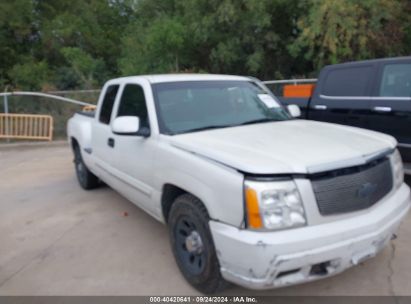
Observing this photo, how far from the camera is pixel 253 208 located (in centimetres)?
249

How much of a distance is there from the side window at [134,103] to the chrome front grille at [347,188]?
1.85 m

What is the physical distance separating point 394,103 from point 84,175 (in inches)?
183

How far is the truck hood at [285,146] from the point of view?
2588 mm

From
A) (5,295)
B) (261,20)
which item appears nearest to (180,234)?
(5,295)

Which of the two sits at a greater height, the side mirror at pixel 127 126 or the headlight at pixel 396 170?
the side mirror at pixel 127 126

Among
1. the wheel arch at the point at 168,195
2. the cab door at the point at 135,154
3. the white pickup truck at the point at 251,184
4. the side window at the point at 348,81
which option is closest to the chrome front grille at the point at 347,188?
the white pickup truck at the point at 251,184

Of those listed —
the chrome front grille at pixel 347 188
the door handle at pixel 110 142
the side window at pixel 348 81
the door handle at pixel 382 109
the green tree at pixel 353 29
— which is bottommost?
the door handle at pixel 110 142

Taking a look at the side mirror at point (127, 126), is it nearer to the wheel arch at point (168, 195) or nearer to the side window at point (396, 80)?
the wheel arch at point (168, 195)

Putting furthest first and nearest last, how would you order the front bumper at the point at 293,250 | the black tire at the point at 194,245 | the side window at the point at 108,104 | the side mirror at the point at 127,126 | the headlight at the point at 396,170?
the side window at the point at 108,104
the side mirror at the point at 127,126
the headlight at the point at 396,170
the black tire at the point at 194,245
the front bumper at the point at 293,250

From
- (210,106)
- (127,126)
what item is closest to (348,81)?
(210,106)

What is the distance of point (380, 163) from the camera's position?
298 centimetres

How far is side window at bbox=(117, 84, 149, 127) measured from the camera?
3.89 metres

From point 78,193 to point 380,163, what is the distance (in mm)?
4601

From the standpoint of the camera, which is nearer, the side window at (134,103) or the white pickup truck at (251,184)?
the white pickup truck at (251,184)
